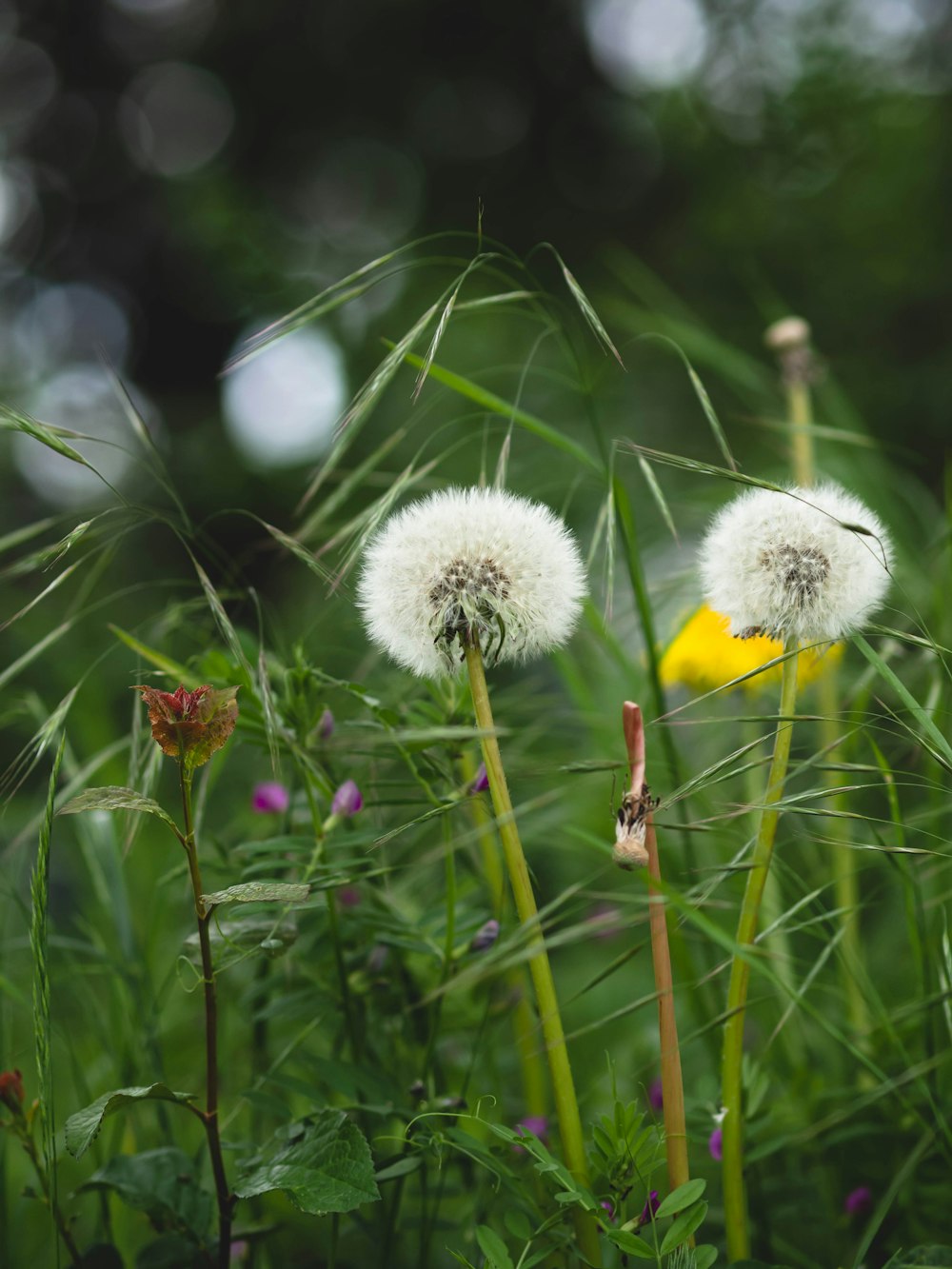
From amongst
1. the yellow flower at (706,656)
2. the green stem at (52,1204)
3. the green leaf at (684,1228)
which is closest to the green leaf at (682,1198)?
the green leaf at (684,1228)

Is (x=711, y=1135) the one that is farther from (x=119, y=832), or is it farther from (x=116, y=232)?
(x=116, y=232)

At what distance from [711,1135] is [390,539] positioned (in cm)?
49

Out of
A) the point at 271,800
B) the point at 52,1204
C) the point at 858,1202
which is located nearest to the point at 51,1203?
the point at 52,1204

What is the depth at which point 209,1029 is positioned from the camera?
1.77 ft

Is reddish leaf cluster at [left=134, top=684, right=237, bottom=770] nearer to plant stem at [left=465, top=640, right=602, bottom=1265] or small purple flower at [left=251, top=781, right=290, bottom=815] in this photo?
plant stem at [left=465, top=640, right=602, bottom=1265]

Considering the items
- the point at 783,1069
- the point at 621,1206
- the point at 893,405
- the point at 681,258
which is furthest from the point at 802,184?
the point at 621,1206

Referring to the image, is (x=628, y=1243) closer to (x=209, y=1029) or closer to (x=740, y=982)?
(x=740, y=982)

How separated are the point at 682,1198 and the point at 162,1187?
364 mm

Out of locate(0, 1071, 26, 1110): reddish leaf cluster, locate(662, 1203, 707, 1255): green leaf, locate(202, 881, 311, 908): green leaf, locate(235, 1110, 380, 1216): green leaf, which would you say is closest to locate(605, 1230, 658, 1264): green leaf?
locate(662, 1203, 707, 1255): green leaf

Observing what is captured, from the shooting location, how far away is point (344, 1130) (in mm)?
570

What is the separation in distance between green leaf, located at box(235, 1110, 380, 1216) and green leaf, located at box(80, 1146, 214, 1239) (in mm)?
65

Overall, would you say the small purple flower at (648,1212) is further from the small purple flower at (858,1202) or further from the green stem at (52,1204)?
the green stem at (52,1204)

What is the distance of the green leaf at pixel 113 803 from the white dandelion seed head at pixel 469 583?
154 mm

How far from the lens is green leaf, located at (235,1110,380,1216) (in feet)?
1.71
